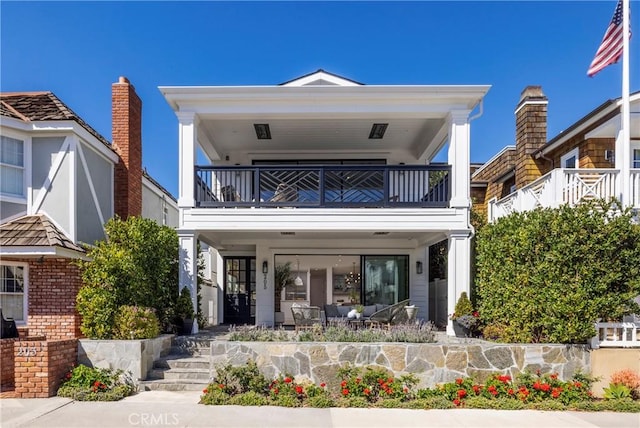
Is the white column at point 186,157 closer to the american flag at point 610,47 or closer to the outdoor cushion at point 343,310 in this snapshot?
the outdoor cushion at point 343,310

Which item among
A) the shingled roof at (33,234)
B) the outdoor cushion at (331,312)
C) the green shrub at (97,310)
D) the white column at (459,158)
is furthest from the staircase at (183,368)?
the white column at (459,158)

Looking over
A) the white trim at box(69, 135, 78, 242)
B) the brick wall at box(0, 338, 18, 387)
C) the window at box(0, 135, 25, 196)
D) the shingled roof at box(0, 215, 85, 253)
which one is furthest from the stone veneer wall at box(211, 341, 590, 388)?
the window at box(0, 135, 25, 196)

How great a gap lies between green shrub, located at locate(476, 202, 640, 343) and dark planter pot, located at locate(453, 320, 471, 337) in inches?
47.1

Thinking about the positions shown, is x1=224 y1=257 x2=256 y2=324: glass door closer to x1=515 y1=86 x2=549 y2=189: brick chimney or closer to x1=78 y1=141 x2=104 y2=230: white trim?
x1=78 y1=141 x2=104 y2=230: white trim

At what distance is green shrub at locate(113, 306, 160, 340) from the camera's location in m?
8.09

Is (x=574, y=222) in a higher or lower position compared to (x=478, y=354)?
higher

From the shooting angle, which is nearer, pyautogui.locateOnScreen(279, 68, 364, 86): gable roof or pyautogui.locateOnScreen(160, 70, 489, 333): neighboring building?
pyautogui.locateOnScreen(160, 70, 489, 333): neighboring building

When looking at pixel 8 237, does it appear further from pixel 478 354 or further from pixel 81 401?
pixel 478 354

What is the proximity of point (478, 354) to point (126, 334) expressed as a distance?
6763mm

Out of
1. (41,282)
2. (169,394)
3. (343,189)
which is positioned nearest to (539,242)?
(343,189)

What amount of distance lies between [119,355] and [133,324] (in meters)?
0.60

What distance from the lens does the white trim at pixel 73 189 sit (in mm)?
9234

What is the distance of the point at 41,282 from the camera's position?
891 centimetres

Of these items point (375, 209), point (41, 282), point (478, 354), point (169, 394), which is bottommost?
point (169, 394)
